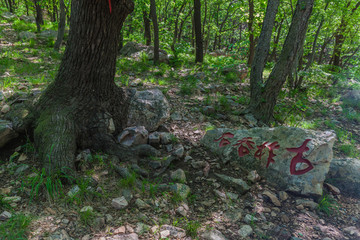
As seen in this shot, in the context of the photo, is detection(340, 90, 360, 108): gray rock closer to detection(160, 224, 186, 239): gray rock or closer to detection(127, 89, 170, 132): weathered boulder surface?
detection(127, 89, 170, 132): weathered boulder surface

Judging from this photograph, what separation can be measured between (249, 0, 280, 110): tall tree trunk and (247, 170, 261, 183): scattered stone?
7.58ft

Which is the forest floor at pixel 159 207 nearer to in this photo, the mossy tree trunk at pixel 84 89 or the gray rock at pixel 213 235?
the gray rock at pixel 213 235

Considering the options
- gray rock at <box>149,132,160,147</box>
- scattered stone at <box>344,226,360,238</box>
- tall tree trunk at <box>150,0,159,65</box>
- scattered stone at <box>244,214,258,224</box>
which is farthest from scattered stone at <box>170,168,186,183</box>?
tall tree trunk at <box>150,0,159,65</box>

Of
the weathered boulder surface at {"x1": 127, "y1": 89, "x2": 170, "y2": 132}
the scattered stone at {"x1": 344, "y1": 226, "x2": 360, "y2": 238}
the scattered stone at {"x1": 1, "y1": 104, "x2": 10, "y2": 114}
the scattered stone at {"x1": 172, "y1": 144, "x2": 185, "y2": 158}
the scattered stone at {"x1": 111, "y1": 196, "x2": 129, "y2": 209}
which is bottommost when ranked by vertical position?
the scattered stone at {"x1": 344, "y1": 226, "x2": 360, "y2": 238}

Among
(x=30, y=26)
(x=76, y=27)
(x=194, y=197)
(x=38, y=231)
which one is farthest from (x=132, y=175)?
(x=30, y=26)

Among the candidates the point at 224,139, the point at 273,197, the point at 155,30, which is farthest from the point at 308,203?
the point at 155,30

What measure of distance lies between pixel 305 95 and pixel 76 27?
7467 millimetres

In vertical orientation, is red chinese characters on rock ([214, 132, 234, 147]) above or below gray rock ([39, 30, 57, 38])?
below

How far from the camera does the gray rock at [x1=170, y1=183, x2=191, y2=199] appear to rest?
8.82 feet

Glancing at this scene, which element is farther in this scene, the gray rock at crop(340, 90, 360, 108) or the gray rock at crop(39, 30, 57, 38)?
the gray rock at crop(39, 30, 57, 38)

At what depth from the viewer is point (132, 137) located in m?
3.43

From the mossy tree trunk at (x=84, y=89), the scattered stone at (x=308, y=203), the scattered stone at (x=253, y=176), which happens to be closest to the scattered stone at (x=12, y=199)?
the mossy tree trunk at (x=84, y=89)

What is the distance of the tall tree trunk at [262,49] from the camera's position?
4992 millimetres

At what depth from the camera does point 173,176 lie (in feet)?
9.80
